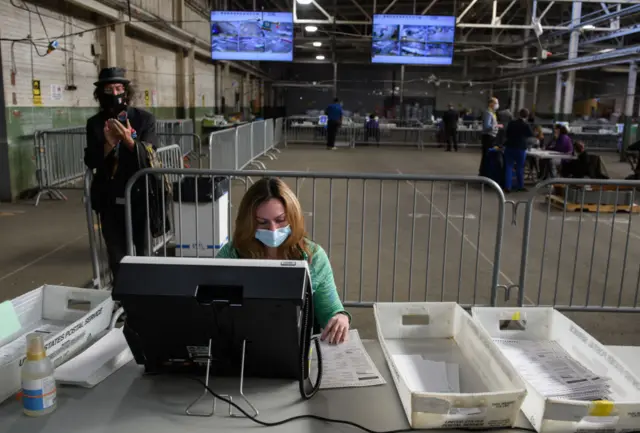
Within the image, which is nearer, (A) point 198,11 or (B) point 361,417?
(B) point 361,417

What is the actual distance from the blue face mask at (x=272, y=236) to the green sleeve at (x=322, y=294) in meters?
0.18

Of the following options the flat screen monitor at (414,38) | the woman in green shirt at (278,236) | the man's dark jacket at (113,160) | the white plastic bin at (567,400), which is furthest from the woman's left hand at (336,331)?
the flat screen monitor at (414,38)

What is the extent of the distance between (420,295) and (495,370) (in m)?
3.00

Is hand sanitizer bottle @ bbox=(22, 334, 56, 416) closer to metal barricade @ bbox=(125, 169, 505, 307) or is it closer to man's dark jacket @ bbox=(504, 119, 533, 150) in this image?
metal barricade @ bbox=(125, 169, 505, 307)

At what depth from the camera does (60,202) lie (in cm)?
830

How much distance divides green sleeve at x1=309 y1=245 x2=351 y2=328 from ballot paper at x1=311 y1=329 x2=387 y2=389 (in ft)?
0.47

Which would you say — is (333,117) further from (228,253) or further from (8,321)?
(8,321)

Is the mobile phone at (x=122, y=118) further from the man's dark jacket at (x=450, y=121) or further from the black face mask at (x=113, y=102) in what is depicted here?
the man's dark jacket at (x=450, y=121)

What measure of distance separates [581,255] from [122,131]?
4.98m

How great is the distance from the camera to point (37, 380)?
4.96ft

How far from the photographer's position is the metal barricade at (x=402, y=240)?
388 centimetres

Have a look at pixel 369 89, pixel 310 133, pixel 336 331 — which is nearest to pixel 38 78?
pixel 336 331

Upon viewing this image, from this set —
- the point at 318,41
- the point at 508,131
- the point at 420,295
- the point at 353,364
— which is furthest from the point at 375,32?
the point at 353,364

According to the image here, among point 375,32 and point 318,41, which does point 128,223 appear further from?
point 318,41
